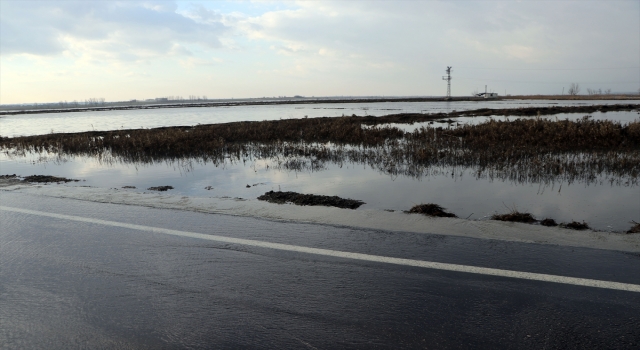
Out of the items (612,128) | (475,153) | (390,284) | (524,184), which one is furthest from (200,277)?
(612,128)

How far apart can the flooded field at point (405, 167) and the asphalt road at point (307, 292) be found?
297cm

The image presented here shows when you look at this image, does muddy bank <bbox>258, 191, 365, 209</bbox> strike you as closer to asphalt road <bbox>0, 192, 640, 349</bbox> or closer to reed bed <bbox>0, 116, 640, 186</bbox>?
asphalt road <bbox>0, 192, 640, 349</bbox>

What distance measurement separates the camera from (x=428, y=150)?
16250 millimetres

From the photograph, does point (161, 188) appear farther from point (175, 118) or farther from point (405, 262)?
point (175, 118)

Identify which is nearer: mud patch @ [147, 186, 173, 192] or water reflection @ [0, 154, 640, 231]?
water reflection @ [0, 154, 640, 231]

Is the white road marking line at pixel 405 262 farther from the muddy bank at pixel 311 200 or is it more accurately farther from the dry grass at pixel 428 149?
the dry grass at pixel 428 149

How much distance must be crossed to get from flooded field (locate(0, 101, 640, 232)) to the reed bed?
0.17ft

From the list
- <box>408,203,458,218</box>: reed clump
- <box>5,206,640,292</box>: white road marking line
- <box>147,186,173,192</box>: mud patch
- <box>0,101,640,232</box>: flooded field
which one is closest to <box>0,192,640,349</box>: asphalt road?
<box>5,206,640,292</box>: white road marking line

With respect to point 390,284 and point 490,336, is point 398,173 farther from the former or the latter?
point 490,336

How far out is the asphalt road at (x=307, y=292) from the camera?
3.51 m

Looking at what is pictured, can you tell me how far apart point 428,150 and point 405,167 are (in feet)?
8.69

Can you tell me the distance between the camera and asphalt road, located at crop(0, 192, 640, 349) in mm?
3512

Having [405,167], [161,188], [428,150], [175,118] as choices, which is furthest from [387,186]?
[175,118]

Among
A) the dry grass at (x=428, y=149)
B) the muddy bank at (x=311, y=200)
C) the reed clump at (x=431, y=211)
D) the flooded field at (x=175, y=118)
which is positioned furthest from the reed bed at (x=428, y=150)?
the flooded field at (x=175, y=118)
